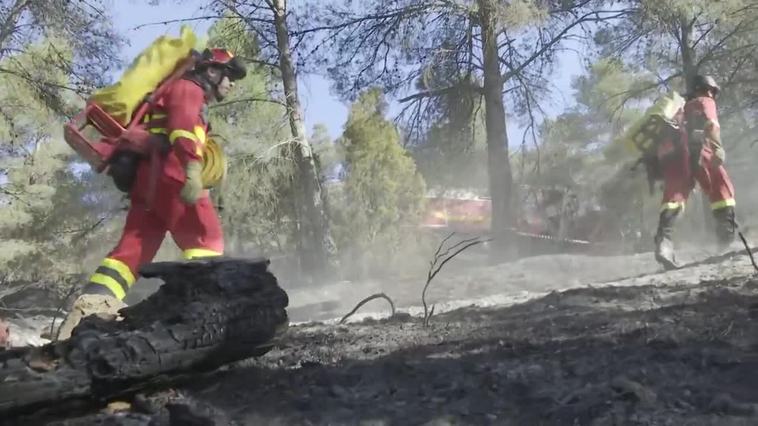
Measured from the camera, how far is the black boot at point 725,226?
680cm

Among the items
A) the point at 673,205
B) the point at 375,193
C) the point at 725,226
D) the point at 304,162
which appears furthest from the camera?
the point at 375,193

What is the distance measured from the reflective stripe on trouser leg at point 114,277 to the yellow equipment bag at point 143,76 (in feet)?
2.43

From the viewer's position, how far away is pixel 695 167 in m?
6.75

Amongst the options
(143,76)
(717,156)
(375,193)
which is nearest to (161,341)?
(143,76)

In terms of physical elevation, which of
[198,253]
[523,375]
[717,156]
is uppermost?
[717,156]

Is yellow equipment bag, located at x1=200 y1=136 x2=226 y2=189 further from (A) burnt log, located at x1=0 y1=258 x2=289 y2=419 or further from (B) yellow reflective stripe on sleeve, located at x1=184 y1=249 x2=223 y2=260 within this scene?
(A) burnt log, located at x1=0 y1=258 x2=289 y2=419

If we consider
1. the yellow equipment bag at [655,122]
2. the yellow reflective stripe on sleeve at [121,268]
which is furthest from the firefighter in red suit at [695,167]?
the yellow reflective stripe on sleeve at [121,268]

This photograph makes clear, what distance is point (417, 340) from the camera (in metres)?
3.21

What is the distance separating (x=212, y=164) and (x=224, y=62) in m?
0.58

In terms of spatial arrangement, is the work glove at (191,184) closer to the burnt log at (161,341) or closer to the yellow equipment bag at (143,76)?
the yellow equipment bag at (143,76)

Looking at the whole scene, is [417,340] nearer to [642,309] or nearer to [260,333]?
[260,333]

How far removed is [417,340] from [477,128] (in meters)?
10.9

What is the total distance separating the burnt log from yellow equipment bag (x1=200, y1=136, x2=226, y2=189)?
1.53 m

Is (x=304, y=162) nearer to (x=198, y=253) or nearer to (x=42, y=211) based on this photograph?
(x=198, y=253)
